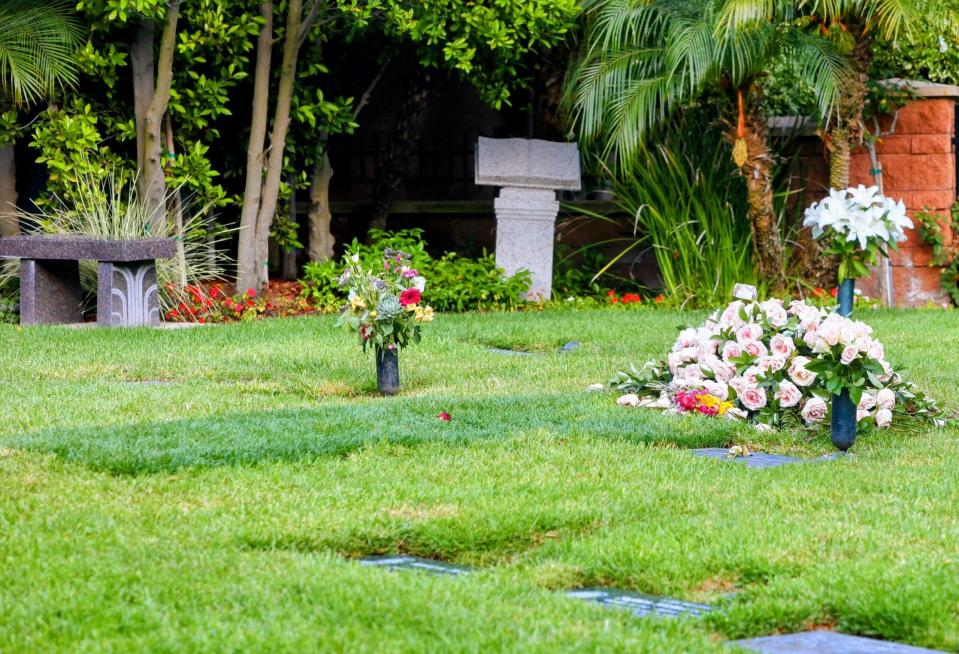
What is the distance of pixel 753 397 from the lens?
6.18 m

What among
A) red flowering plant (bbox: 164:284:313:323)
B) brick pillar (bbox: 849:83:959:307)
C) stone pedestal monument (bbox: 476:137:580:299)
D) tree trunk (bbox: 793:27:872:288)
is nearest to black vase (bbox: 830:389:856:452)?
tree trunk (bbox: 793:27:872:288)

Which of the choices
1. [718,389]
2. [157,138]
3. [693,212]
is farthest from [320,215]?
[718,389]

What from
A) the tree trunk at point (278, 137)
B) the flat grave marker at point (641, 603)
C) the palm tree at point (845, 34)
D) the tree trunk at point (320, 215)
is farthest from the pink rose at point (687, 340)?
the tree trunk at point (320, 215)

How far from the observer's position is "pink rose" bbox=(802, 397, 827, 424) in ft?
19.8

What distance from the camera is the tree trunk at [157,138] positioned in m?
10.9

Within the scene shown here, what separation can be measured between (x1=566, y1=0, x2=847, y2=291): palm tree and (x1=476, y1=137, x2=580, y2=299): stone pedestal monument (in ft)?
2.01

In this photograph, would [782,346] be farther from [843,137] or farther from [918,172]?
[918,172]

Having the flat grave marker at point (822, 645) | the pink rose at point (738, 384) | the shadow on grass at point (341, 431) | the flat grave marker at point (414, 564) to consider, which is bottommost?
the flat grave marker at point (822, 645)

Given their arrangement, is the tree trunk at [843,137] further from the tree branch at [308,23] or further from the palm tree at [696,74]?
the tree branch at [308,23]

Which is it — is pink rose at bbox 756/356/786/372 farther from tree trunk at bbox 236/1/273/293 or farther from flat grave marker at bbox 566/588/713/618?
tree trunk at bbox 236/1/273/293

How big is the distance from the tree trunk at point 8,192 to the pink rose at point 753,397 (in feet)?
24.8

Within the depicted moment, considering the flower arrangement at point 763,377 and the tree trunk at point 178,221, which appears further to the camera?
the tree trunk at point 178,221

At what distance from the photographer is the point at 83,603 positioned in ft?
10.9

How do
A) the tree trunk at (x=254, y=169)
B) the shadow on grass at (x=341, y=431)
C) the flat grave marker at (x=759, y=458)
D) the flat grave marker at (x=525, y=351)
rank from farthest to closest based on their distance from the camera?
the tree trunk at (x=254, y=169) < the flat grave marker at (x=525, y=351) < the flat grave marker at (x=759, y=458) < the shadow on grass at (x=341, y=431)
